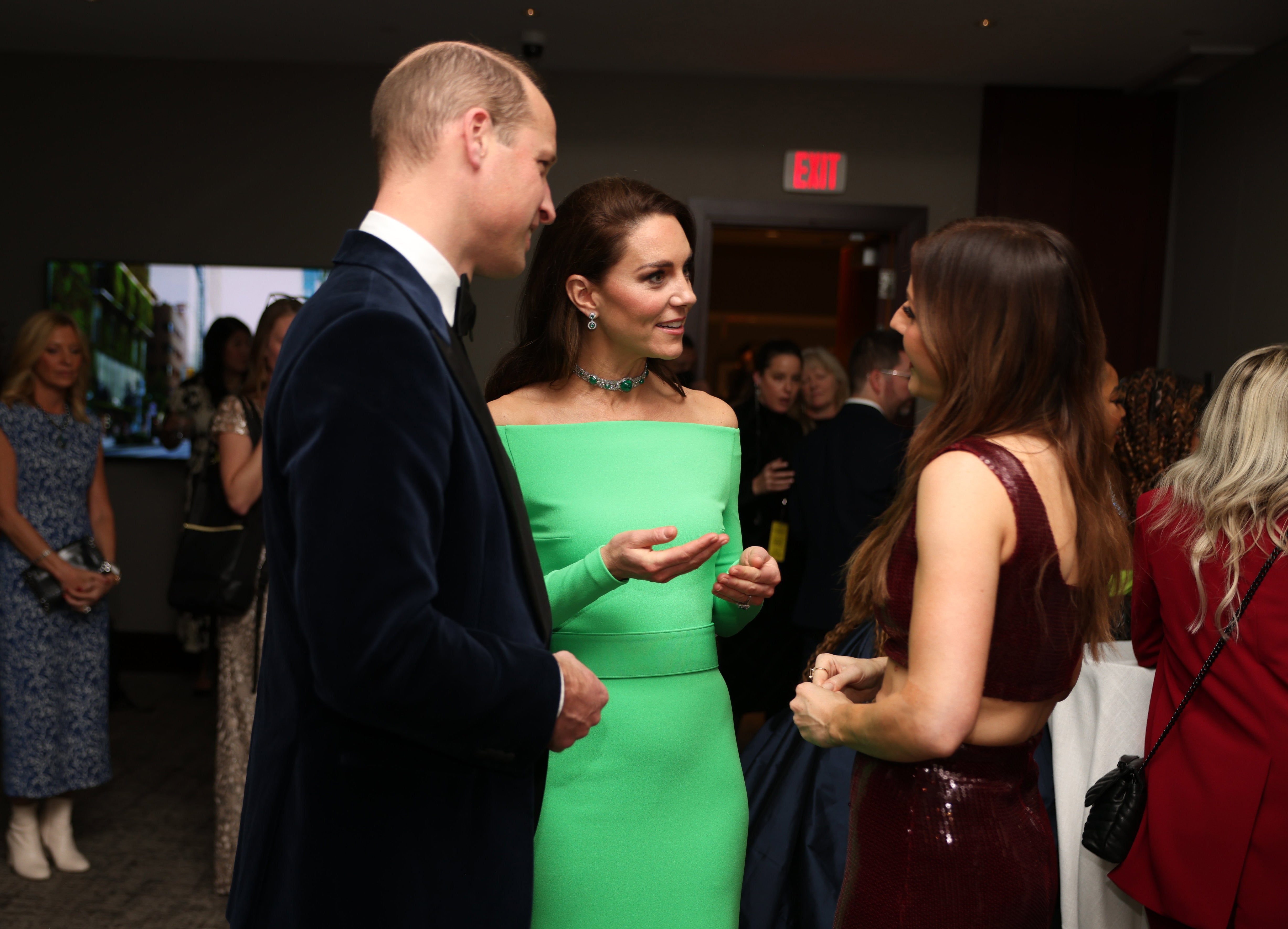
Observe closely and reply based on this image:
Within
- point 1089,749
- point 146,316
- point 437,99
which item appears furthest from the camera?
point 146,316

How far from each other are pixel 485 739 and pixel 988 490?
0.60 m

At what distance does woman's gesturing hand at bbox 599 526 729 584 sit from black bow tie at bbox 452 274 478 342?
1.17 ft

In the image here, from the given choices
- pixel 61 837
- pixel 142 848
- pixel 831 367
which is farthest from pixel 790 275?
pixel 61 837

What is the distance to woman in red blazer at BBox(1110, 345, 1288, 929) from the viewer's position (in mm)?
1627

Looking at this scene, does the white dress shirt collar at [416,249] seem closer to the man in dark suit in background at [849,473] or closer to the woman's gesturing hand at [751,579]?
the woman's gesturing hand at [751,579]

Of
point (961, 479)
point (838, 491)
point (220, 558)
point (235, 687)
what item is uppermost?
point (961, 479)

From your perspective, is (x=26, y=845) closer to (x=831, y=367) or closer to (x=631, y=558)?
(x=631, y=558)

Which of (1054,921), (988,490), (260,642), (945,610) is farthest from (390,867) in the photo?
(260,642)

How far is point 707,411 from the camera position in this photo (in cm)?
175

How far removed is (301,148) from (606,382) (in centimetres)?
471

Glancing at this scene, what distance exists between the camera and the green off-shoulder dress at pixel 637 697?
143 cm

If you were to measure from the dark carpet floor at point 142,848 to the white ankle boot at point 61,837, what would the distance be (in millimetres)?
32

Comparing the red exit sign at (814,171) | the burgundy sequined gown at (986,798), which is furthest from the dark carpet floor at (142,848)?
the red exit sign at (814,171)

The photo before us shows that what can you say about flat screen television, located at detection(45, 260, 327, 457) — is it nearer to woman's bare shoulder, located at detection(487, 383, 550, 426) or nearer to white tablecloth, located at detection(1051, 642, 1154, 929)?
woman's bare shoulder, located at detection(487, 383, 550, 426)
